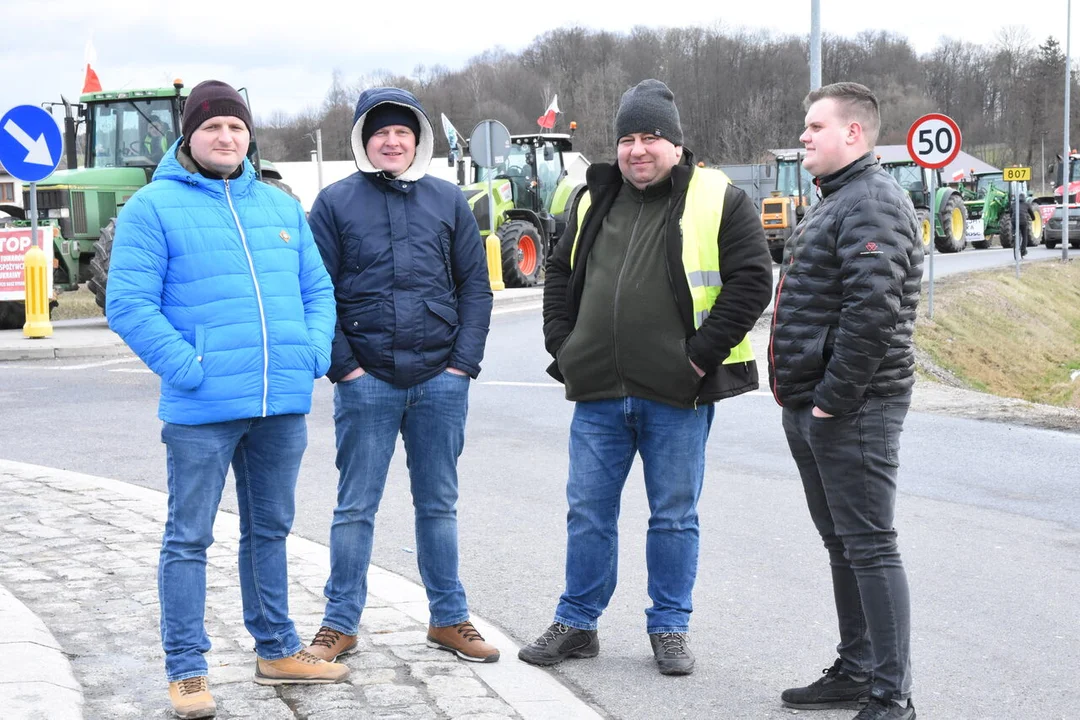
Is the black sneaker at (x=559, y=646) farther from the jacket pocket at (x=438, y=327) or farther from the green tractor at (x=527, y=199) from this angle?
the green tractor at (x=527, y=199)

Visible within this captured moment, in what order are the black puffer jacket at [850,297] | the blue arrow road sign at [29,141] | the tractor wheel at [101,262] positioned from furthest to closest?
the tractor wheel at [101,262] → the blue arrow road sign at [29,141] → the black puffer jacket at [850,297]

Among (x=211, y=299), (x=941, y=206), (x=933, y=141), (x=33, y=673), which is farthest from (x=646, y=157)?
(x=941, y=206)

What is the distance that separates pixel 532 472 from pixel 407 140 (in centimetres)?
407

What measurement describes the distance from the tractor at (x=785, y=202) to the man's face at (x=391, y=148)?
89.8ft

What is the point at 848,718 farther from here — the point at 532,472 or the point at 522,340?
the point at 522,340

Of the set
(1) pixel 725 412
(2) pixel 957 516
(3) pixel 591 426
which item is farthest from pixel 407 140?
(1) pixel 725 412

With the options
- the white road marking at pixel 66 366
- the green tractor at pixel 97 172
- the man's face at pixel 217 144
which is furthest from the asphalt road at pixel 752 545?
the green tractor at pixel 97 172

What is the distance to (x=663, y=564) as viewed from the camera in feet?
15.4

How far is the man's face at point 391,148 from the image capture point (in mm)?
Result: 4586

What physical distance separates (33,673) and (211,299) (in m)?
1.35

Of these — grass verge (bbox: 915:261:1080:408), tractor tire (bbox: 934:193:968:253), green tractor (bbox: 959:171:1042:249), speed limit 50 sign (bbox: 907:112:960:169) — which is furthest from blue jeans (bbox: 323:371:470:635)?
green tractor (bbox: 959:171:1042:249)

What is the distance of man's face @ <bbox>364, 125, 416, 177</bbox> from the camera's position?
459 centimetres

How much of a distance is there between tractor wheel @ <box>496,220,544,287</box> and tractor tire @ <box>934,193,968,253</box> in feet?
50.4

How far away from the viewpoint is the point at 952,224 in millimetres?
36281
